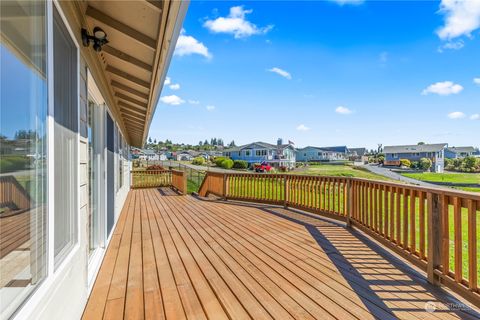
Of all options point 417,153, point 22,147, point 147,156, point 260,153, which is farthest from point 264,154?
point 22,147

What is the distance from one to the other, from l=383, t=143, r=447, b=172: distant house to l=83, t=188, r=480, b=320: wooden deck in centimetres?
4676

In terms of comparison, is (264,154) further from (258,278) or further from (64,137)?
(64,137)

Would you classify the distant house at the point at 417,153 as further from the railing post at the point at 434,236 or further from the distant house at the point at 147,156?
the distant house at the point at 147,156

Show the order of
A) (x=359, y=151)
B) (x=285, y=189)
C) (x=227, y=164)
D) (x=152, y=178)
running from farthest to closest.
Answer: (x=359, y=151) → (x=227, y=164) → (x=152, y=178) → (x=285, y=189)

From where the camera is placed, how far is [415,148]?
170 feet

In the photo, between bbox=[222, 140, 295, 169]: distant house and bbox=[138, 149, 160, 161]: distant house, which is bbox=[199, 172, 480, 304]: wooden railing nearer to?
bbox=[222, 140, 295, 169]: distant house

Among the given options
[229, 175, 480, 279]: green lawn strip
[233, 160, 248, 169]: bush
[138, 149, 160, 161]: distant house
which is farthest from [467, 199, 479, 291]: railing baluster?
[138, 149, 160, 161]: distant house

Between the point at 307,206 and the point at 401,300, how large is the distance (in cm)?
345

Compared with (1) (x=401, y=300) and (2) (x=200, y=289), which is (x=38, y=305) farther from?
(1) (x=401, y=300)

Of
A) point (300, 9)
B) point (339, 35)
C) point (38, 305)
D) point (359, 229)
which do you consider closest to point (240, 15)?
point (300, 9)

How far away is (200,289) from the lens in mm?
2297

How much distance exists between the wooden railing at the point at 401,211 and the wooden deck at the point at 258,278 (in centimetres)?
19

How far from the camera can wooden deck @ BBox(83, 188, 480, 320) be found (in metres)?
1.97

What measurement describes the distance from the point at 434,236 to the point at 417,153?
58330 mm
